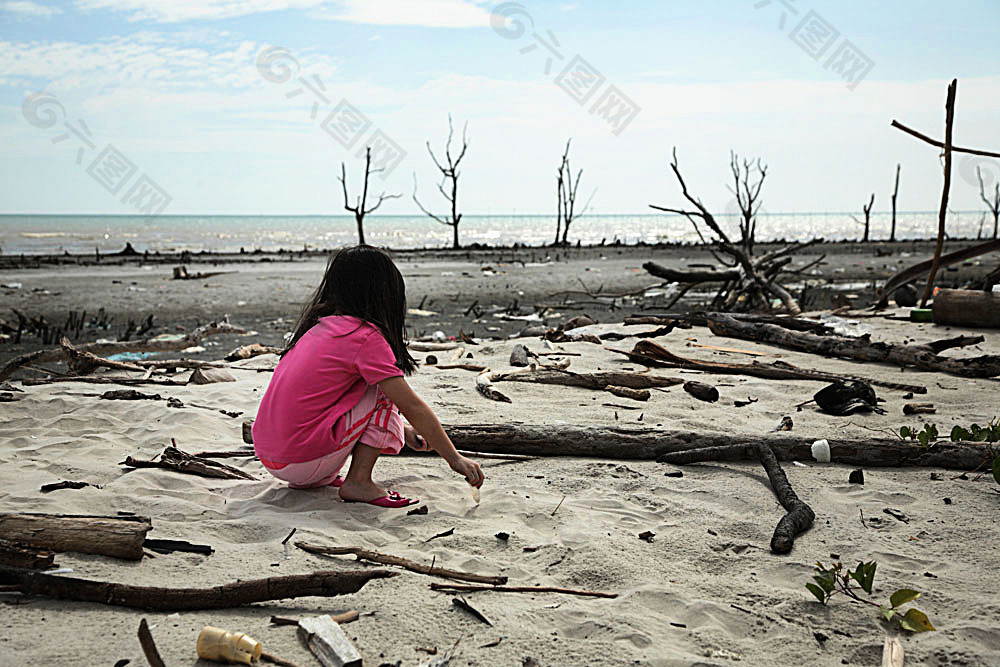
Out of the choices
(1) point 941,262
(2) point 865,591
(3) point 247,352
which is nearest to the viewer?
(2) point 865,591

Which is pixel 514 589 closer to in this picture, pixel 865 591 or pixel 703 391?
pixel 865 591

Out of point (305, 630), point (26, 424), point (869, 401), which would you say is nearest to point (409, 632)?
point (305, 630)

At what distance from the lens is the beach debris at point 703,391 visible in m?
4.61

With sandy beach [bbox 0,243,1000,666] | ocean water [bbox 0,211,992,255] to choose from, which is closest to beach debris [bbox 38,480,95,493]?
sandy beach [bbox 0,243,1000,666]

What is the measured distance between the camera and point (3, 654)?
1697mm

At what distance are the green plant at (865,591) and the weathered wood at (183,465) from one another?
7.95 ft

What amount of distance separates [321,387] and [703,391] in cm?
268

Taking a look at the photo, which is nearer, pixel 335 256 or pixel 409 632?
pixel 409 632

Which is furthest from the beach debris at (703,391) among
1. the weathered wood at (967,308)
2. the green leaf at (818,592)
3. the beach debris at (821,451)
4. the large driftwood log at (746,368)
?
the weathered wood at (967,308)

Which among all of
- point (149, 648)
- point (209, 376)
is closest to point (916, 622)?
point (149, 648)

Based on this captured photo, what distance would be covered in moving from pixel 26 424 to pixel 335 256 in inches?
82.5

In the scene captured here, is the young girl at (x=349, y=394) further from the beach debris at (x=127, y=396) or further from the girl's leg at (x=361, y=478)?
the beach debris at (x=127, y=396)

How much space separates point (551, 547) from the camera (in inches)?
99.4

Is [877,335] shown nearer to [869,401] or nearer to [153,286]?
[869,401]
